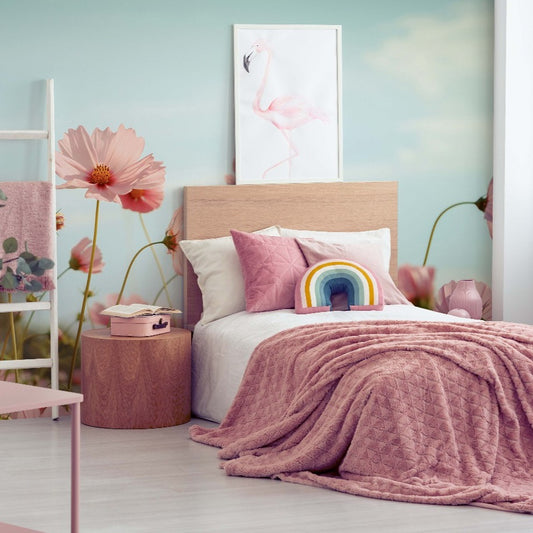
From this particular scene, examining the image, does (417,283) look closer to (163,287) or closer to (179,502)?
(163,287)

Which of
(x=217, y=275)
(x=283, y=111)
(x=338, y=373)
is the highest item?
(x=283, y=111)

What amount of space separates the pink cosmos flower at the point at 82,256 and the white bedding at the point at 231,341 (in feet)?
1.95

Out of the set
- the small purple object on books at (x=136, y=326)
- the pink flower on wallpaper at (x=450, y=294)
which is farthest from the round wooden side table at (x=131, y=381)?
the pink flower on wallpaper at (x=450, y=294)

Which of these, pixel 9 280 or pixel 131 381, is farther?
pixel 131 381

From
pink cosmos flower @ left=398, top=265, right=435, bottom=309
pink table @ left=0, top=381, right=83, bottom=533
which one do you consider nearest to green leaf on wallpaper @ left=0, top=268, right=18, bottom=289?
pink table @ left=0, top=381, right=83, bottom=533

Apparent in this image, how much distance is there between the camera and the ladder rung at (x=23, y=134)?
14.6 feet

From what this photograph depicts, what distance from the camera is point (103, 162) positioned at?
15.5 ft

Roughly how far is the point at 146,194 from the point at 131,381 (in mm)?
991

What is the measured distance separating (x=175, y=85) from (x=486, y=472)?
253cm

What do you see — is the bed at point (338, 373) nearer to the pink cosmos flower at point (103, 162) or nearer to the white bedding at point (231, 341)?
the white bedding at point (231, 341)

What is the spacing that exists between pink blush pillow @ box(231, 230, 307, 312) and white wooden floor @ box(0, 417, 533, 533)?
83 cm

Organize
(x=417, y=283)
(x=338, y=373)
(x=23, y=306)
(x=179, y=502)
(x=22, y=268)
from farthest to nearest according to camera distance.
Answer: (x=417, y=283) → (x=23, y=306) → (x=338, y=373) → (x=179, y=502) → (x=22, y=268)

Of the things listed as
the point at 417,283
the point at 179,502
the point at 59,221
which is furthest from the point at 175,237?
the point at 179,502

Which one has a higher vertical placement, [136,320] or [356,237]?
[356,237]
